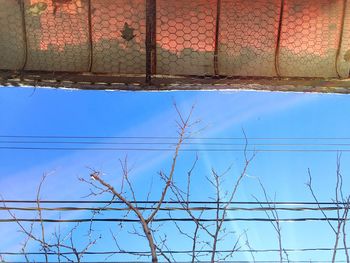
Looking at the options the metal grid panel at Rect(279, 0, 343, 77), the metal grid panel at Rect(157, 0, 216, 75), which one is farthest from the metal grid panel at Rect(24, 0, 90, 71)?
the metal grid panel at Rect(279, 0, 343, 77)

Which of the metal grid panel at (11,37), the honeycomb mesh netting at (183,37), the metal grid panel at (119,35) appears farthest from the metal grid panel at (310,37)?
the metal grid panel at (11,37)

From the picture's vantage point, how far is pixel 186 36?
402 centimetres

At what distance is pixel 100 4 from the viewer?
3.83m

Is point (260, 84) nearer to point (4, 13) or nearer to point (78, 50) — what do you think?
point (78, 50)

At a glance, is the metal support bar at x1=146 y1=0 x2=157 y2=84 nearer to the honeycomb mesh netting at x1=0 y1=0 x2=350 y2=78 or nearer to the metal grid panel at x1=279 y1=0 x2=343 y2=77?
the honeycomb mesh netting at x1=0 y1=0 x2=350 y2=78

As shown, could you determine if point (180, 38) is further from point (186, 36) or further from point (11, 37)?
point (11, 37)

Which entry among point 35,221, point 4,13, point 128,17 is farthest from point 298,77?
point 35,221

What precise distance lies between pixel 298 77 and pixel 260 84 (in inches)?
13.0

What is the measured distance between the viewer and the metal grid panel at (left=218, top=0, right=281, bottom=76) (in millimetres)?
3953

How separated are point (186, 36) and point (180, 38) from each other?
2.1 inches

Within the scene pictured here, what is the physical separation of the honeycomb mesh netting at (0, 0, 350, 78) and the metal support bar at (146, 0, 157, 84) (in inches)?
0.5

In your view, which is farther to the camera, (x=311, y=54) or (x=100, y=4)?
(x=311, y=54)

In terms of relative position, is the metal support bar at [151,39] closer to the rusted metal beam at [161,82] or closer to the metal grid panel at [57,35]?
the rusted metal beam at [161,82]

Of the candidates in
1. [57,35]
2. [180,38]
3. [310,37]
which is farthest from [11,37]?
[310,37]
